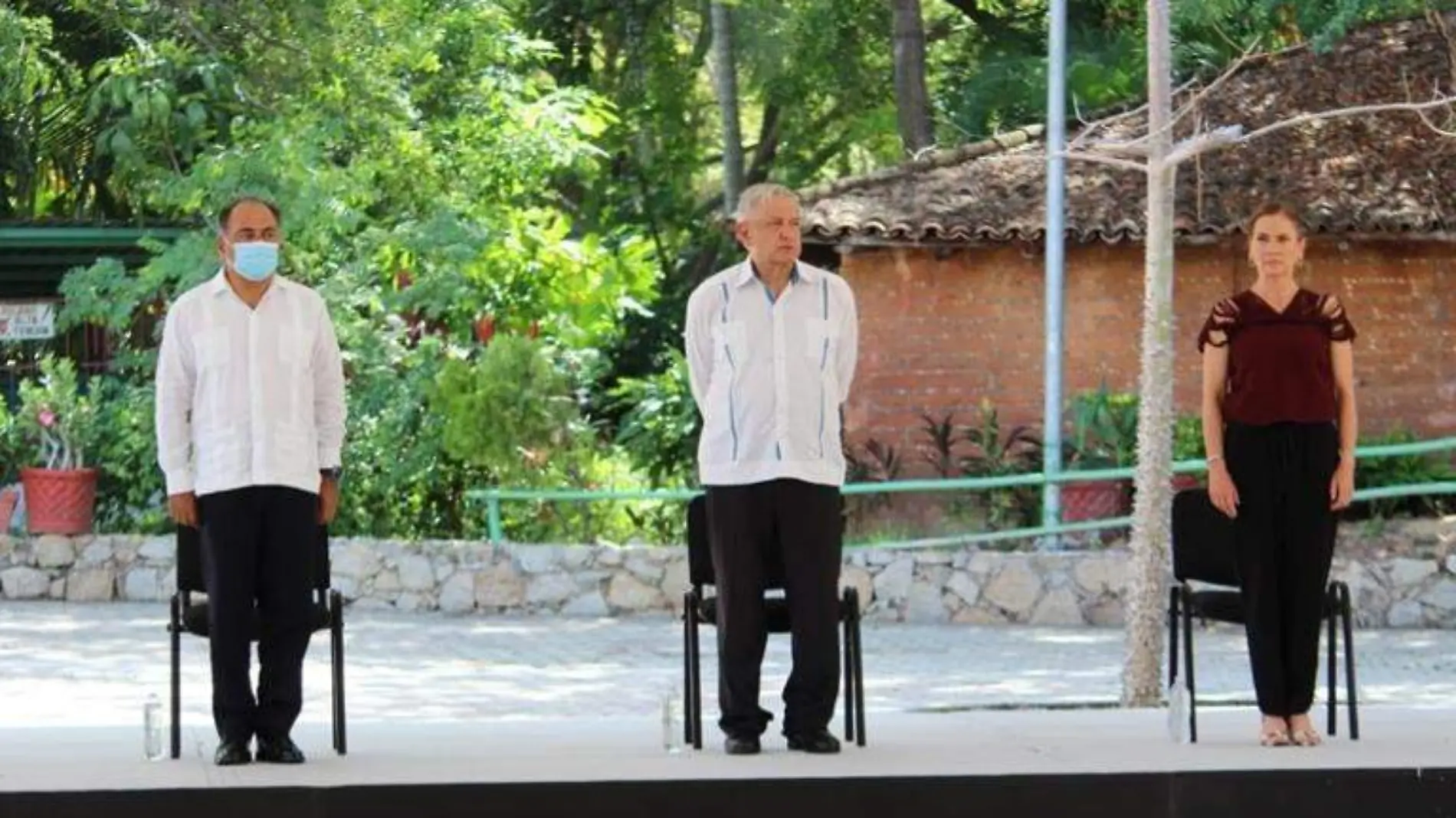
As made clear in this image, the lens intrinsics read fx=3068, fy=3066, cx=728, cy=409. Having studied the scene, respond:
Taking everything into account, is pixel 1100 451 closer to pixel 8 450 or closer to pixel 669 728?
pixel 8 450

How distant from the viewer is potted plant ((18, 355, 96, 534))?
20.3m

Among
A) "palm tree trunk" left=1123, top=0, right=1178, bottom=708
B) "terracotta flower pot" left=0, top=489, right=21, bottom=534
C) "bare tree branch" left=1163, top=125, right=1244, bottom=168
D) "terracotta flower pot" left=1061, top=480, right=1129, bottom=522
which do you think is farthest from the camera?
"terracotta flower pot" left=0, top=489, right=21, bottom=534

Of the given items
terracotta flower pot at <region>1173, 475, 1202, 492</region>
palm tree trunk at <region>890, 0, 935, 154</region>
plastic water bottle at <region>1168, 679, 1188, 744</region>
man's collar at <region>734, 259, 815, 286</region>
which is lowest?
plastic water bottle at <region>1168, 679, 1188, 744</region>

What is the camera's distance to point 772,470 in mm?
9180

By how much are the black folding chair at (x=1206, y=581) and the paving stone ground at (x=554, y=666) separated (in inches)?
121

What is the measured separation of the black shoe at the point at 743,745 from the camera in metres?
9.18

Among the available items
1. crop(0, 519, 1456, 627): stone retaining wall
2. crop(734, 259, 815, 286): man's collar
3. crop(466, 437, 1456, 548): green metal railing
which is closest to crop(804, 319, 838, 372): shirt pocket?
crop(734, 259, 815, 286): man's collar

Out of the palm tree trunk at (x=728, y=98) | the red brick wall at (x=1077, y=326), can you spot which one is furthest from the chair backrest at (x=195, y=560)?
the palm tree trunk at (x=728, y=98)

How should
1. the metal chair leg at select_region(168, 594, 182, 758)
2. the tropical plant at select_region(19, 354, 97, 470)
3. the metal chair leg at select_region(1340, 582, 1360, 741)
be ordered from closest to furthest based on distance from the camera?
the metal chair leg at select_region(168, 594, 182, 758)
the metal chair leg at select_region(1340, 582, 1360, 741)
the tropical plant at select_region(19, 354, 97, 470)

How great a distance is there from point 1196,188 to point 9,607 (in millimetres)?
8491

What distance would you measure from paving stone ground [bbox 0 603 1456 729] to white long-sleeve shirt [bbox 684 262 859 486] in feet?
10.8

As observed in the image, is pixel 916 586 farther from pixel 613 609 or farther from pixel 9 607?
pixel 9 607

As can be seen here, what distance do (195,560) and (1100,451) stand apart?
1163cm

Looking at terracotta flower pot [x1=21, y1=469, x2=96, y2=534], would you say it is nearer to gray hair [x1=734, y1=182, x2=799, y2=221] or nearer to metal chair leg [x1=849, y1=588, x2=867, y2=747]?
metal chair leg [x1=849, y1=588, x2=867, y2=747]
